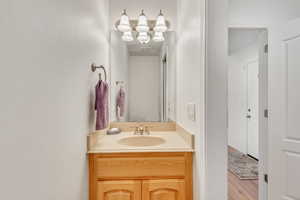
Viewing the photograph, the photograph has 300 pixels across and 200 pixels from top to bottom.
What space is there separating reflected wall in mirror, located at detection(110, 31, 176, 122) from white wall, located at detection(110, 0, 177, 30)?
7.4 inches

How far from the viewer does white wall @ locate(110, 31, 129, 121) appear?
216 cm

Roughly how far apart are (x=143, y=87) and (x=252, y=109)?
3057 mm

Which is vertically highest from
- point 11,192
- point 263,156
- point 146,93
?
point 146,93

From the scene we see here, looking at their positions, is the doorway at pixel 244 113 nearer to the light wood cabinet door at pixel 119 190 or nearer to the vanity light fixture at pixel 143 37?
the vanity light fixture at pixel 143 37

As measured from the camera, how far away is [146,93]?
219cm

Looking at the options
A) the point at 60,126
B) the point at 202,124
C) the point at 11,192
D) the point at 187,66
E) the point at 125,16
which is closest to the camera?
the point at 11,192

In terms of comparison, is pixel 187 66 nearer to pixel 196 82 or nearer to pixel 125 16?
pixel 196 82

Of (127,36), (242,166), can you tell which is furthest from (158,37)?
(242,166)

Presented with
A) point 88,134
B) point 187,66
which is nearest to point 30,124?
point 88,134

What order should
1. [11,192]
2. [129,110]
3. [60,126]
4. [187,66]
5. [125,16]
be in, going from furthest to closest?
[129,110] < [125,16] < [187,66] < [60,126] < [11,192]

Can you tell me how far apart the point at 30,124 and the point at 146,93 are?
158 cm

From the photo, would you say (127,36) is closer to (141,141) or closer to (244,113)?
(141,141)

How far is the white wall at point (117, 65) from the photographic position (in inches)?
85.1

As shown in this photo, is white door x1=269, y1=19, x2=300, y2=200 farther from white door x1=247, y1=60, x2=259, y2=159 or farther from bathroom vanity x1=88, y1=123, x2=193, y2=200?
white door x1=247, y1=60, x2=259, y2=159
